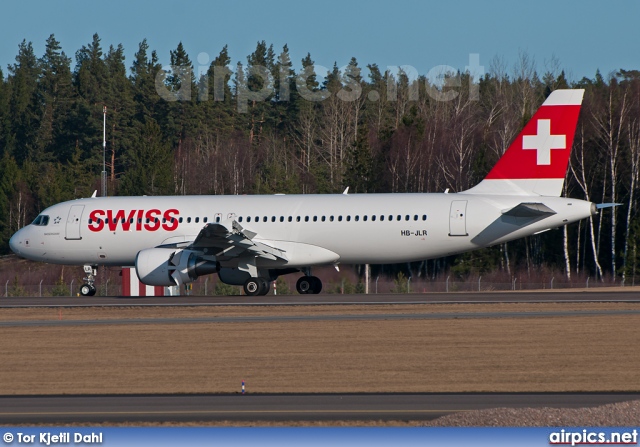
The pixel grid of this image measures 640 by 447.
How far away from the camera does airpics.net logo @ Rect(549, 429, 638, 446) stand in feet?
35.6

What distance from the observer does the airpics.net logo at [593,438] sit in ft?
35.6

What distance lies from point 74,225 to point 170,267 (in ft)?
19.9

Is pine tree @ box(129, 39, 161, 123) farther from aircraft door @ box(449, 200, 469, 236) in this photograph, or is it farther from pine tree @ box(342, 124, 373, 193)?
aircraft door @ box(449, 200, 469, 236)

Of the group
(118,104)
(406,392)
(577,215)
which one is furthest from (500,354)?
(118,104)

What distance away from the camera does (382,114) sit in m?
106

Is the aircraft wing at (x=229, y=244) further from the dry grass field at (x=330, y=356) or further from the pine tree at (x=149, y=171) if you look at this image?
the pine tree at (x=149, y=171)

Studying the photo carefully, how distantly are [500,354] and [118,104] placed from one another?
307ft

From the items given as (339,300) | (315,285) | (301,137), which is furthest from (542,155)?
(301,137)

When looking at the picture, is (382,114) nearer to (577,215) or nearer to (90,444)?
(577,215)

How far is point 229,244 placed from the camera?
117 ft

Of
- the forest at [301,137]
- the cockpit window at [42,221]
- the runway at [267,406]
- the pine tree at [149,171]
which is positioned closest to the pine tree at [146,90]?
the forest at [301,137]

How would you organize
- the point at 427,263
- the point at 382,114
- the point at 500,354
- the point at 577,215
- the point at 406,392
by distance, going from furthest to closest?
1. the point at 382,114
2. the point at 427,263
3. the point at 577,215
4. the point at 500,354
5. the point at 406,392

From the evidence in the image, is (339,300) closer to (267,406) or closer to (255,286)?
(255,286)

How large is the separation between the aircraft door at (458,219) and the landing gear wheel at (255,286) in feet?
23.0
